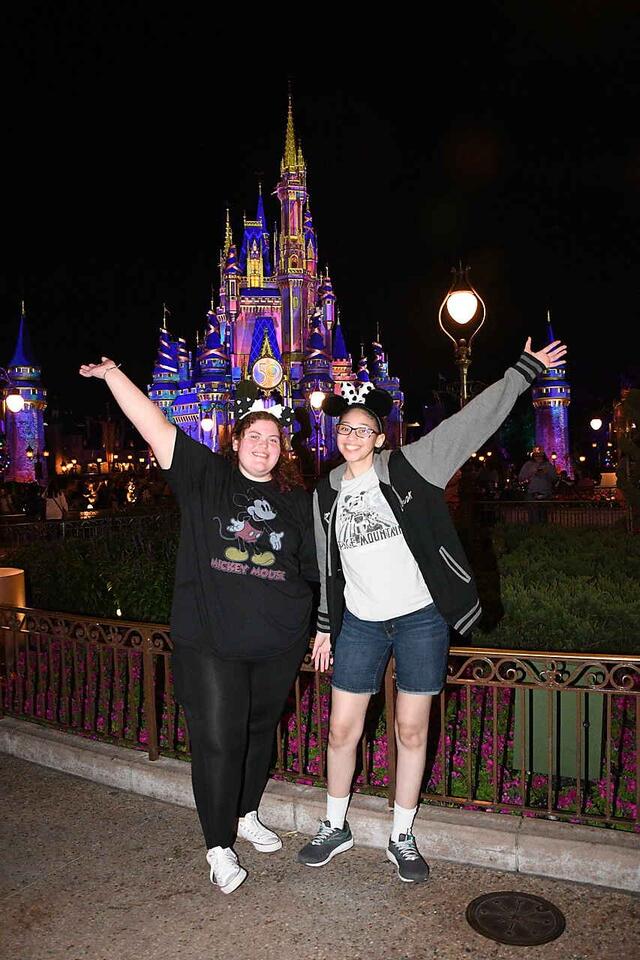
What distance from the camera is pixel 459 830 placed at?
391 centimetres

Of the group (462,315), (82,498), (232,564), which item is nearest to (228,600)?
(232,564)

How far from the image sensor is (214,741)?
3623mm

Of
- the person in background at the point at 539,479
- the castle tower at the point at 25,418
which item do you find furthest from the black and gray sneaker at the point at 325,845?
the castle tower at the point at 25,418

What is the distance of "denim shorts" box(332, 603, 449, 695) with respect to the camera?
363 centimetres

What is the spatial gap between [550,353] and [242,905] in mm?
2938

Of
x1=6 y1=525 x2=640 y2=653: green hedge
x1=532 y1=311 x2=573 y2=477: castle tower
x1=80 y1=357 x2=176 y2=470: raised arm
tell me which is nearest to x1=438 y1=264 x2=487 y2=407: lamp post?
x1=6 y1=525 x2=640 y2=653: green hedge

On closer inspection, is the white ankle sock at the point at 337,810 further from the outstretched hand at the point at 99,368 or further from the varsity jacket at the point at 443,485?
the outstretched hand at the point at 99,368

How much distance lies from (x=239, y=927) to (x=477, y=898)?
1.09 metres

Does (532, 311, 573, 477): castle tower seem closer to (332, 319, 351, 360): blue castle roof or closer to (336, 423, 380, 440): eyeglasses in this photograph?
(332, 319, 351, 360): blue castle roof

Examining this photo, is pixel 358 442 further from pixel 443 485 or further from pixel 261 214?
pixel 261 214

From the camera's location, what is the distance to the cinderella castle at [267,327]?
84.1 metres

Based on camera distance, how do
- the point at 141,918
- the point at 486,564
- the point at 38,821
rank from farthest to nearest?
1. the point at 486,564
2. the point at 38,821
3. the point at 141,918

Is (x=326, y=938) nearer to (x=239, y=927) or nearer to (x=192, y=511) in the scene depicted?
(x=239, y=927)

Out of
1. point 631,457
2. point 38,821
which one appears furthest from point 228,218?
point 38,821
